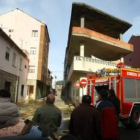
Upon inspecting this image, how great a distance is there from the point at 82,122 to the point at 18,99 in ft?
77.6

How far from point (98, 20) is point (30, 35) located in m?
12.9

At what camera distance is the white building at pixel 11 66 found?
20.0 m

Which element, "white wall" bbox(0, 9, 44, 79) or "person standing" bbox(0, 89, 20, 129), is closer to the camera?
"person standing" bbox(0, 89, 20, 129)

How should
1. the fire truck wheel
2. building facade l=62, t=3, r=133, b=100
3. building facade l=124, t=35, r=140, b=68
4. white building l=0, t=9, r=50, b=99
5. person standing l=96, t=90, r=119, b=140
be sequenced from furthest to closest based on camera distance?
building facade l=124, t=35, r=140, b=68
white building l=0, t=9, r=50, b=99
building facade l=62, t=3, r=133, b=100
the fire truck wheel
person standing l=96, t=90, r=119, b=140

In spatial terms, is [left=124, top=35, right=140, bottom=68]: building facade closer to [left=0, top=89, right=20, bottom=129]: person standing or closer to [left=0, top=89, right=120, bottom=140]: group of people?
[left=0, top=89, right=120, bottom=140]: group of people

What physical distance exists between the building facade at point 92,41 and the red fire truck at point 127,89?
9604 mm

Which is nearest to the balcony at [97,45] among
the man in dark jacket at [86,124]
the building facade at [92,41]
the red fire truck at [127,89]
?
the building facade at [92,41]

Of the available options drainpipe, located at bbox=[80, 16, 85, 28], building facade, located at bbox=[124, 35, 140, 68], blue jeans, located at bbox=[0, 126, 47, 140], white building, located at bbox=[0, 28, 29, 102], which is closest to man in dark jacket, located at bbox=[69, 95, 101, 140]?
blue jeans, located at bbox=[0, 126, 47, 140]

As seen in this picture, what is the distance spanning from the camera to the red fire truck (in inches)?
387

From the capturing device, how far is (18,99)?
27.0m

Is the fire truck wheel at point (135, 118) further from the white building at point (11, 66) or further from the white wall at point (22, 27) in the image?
the white wall at point (22, 27)

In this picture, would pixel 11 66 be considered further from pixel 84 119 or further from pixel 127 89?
pixel 84 119

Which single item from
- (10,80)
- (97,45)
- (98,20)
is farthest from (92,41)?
(10,80)

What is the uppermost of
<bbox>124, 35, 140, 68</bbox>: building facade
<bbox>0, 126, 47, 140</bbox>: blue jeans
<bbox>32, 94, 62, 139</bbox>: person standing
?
<bbox>124, 35, 140, 68</bbox>: building facade
